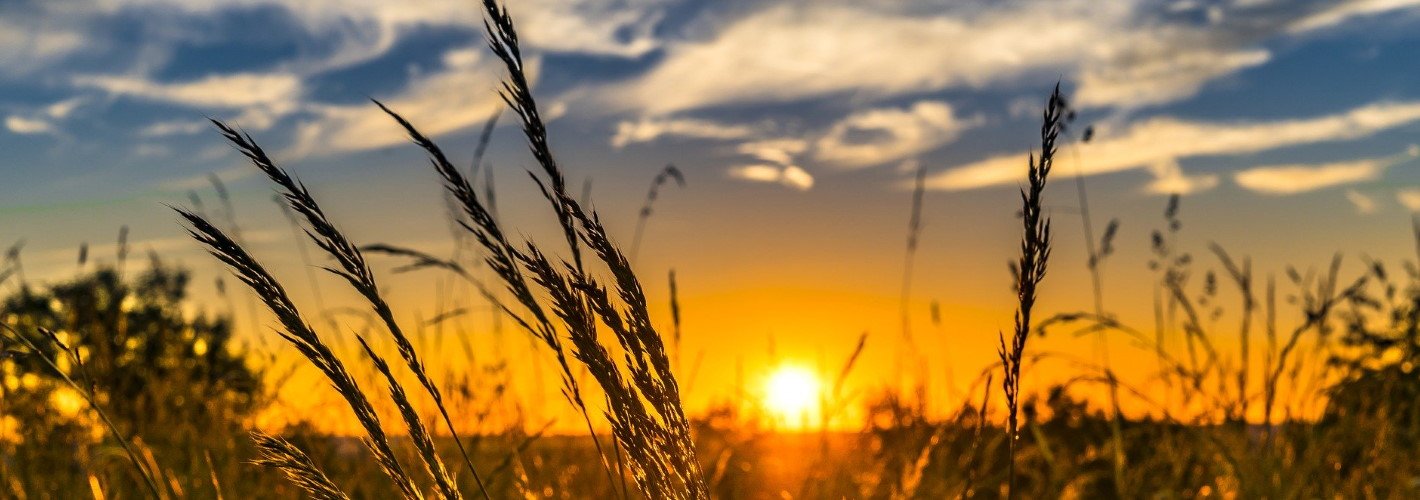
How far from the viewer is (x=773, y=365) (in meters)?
4.26

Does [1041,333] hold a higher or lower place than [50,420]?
higher

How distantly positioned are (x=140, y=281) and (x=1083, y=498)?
37.2 metres

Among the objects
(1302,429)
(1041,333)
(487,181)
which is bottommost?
(1302,429)

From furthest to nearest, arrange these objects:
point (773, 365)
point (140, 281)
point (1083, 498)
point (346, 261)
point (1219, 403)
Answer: point (140, 281) → point (1083, 498) → point (773, 365) → point (1219, 403) → point (346, 261)

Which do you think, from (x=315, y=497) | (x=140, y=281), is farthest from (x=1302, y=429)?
(x=140, y=281)

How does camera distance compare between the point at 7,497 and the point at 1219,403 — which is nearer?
the point at 7,497

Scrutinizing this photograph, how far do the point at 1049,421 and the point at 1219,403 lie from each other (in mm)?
3211

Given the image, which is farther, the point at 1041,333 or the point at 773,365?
the point at 773,365

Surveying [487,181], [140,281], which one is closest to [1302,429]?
[487,181]

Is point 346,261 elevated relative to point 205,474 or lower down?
elevated

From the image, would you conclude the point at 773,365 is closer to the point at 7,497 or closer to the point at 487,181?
the point at 487,181

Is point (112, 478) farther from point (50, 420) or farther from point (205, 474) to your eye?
point (50, 420)

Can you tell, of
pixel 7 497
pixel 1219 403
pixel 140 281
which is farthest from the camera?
pixel 140 281

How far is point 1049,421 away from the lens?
6711 mm
